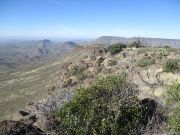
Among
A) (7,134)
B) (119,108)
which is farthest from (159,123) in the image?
(7,134)

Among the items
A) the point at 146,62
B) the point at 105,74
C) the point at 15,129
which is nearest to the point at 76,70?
the point at 105,74

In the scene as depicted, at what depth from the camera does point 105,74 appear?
139 feet

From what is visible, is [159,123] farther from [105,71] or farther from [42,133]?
[105,71]

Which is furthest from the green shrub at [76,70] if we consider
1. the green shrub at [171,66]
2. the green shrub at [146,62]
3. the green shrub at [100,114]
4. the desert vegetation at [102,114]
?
the green shrub at [100,114]

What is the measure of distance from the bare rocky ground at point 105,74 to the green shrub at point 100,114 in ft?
5.68

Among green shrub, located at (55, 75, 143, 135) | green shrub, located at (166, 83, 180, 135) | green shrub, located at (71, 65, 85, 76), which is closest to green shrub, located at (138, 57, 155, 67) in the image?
green shrub, located at (71, 65, 85, 76)

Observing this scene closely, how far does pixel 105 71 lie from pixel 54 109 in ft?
79.5

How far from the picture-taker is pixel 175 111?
59.8ft

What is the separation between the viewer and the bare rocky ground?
2066 centimetres

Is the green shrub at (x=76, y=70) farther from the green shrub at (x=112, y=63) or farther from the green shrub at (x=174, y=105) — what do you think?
the green shrub at (x=174, y=105)

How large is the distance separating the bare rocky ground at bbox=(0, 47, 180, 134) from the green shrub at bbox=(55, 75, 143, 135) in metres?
1.73

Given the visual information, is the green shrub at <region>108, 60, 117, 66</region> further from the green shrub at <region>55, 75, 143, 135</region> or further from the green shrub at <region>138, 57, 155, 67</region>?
the green shrub at <region>55, 75, 143, 135</region>

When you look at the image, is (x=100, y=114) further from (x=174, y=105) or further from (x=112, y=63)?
(x=112, y=63)

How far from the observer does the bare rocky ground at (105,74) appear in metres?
20.7
